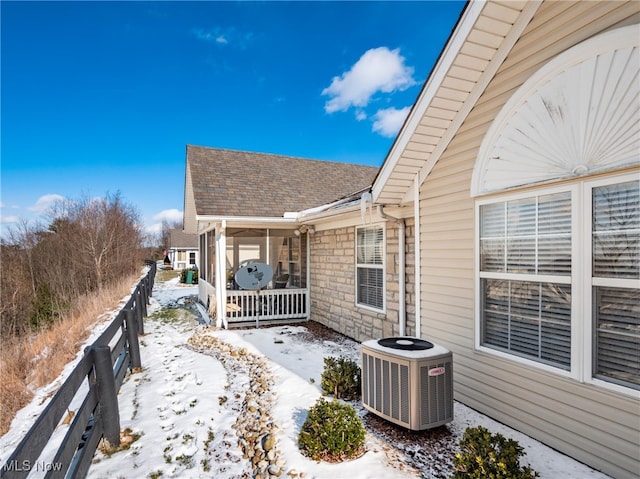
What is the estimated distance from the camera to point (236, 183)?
383 inches

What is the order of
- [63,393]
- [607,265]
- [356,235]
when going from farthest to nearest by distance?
[356,235]
[607,265]
[63,393]

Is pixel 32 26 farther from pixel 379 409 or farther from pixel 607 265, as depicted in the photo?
pixel 607 265

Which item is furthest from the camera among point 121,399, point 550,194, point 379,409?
point 121,399

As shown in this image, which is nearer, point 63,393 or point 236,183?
point 63,393

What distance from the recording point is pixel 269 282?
9.13 meters

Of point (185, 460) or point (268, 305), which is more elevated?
point (268, 305)

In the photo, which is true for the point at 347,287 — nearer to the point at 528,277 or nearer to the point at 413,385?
the point at 413,385

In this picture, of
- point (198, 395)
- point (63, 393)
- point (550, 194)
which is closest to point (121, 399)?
point (198, 395)

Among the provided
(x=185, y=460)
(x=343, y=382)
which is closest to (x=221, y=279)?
(x=343, y=382)

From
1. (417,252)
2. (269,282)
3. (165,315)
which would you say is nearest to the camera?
(417,252)

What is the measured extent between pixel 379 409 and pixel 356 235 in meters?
4.10

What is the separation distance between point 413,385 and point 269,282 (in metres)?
6.29

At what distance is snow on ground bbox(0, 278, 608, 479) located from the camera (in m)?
2.98

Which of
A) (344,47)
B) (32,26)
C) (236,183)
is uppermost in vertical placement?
(344,47)
